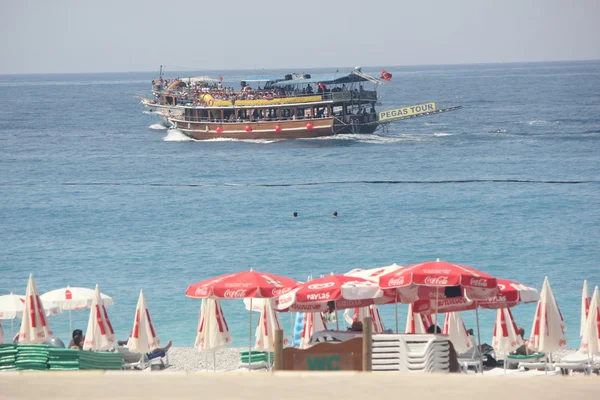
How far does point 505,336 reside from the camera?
52.6ft

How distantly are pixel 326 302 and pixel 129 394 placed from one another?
215 inches

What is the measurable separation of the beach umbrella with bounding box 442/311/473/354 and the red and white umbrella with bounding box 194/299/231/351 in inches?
144

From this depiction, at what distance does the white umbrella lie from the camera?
630 inches

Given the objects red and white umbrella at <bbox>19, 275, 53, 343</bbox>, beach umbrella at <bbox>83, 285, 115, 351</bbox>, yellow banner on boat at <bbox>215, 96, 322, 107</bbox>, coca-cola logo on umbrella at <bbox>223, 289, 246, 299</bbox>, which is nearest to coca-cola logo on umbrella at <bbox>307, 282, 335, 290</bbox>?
coca-cola logo on umbrella at <bbox>223, 289, 246, 299</bbox>

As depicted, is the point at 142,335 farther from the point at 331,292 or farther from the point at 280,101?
the point at 280,101

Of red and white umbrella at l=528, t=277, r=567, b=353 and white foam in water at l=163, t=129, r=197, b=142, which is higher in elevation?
red and white umbrella at l=528, t=277, r=567, b=353

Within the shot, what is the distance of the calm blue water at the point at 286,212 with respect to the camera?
96.6ft

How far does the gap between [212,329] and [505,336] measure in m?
4.85

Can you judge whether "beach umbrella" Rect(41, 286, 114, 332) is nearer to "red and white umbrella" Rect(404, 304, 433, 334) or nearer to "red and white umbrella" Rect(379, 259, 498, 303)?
"red and white umbrella" Rect(404, 304, 433, 334)

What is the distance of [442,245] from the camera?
112ft

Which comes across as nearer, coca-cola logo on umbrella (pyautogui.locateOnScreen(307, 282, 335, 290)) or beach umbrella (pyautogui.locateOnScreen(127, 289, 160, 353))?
coca-cola logo on umbrella (pyautogui.locateOnScreen(307, 282, 335, 290))

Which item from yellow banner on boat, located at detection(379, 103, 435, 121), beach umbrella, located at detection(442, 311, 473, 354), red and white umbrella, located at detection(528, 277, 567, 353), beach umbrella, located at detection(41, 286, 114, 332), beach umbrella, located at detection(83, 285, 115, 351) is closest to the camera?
red and white umbrella, located at detection(528, 277, 567, 353)

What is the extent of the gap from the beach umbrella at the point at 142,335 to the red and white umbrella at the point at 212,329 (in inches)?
31.7

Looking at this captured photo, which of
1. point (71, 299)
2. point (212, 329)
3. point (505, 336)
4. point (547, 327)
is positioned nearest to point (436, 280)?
point (547, 327)
